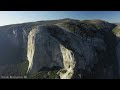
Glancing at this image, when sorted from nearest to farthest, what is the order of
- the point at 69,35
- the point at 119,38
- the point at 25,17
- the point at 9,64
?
the point at 25,17
the point at 9,64
the point at 119,38
the point at 69,35

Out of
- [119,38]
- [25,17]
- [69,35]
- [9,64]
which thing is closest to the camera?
[25,17]

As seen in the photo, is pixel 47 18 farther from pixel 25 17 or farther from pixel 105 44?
pixel 105 44

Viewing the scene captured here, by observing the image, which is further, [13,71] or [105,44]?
[105,44]

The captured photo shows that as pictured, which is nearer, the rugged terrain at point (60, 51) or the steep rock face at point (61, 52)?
the rugged terrain at point (60, 51)

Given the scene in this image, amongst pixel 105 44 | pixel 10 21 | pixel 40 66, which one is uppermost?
pixel 10 21

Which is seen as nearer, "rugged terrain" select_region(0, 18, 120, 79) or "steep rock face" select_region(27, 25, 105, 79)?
"rugged terrain" select_region(0, 18, 120, 79)
